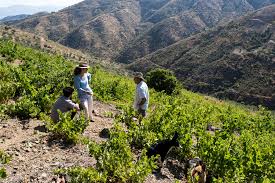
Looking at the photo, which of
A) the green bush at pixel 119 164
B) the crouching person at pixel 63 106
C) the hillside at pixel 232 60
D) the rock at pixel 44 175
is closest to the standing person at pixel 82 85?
the crouching person at pixel 63 106

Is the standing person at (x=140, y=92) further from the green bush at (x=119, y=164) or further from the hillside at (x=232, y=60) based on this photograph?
the hillside at (x=232, y=60)

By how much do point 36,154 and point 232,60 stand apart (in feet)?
317

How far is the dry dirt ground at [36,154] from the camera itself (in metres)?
7.16

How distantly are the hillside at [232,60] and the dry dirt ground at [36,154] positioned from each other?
7548 cm

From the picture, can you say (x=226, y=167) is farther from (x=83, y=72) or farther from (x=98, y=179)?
(x=83, y=72)

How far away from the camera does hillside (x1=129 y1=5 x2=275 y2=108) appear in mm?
86688

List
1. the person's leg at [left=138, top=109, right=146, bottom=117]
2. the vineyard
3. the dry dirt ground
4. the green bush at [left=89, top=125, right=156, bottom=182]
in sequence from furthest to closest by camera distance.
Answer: the person's leg at [left=138, top=109, right=146, bottom=117], the dry dirt ground, the vineyard, the green bush at [left=89, top=125, right=156, bottom=182]

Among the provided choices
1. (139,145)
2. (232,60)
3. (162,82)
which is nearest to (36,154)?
(139,145)

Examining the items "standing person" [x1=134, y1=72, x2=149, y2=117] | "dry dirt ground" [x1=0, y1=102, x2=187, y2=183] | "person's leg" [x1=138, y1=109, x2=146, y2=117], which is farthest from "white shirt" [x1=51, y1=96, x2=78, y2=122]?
"person's leg" [x1=138, y1=109, x2=146, y2=117]

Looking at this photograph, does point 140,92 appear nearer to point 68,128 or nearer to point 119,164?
point 68,128

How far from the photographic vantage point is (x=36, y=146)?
8586 mm

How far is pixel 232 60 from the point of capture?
101 meters

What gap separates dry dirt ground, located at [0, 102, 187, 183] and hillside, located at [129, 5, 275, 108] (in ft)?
248

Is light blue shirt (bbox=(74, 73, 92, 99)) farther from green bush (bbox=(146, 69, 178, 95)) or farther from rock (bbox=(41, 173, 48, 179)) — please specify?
green bush (bbox=(146, 69, 178, 95))
